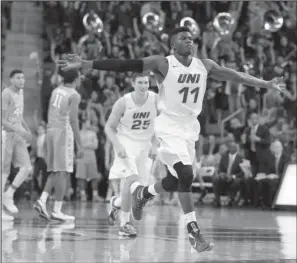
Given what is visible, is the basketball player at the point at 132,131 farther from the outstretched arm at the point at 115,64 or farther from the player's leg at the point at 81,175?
the player's leg at the point at 81,175

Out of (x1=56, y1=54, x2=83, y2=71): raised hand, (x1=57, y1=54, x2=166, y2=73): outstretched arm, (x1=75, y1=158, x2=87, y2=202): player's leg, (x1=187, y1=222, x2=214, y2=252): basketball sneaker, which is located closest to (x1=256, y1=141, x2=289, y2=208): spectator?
(x1=75, y1=158, x2=87, y2=202): player's leg

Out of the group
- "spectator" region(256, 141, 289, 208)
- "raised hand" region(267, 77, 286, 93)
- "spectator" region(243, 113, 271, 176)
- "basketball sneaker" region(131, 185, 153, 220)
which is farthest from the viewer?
"spectator" region(243, 113, 271, 176)

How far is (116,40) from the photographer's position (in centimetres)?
2281

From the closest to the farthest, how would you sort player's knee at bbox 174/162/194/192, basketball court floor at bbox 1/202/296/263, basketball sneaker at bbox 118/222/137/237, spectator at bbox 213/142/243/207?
1. basketball court floor at bbox 1/202/296/263
2. player's knee at bbox 174/162/194/192
3. basketball sneaker at bbox 118/222/137/237
4. spectator at bbox 213/142/243/207

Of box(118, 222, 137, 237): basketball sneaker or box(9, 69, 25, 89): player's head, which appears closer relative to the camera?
box(118, 222, 137, 237): basketball sneaker

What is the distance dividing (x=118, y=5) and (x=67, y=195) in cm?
647

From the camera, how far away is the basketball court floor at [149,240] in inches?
311

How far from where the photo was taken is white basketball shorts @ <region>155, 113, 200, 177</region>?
8414 mm

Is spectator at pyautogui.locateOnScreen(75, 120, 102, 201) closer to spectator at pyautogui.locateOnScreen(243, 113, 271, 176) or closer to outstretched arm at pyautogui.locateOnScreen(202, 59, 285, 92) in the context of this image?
spectator at pyautogui.locateOnScreen(243, 113, 271, 176)

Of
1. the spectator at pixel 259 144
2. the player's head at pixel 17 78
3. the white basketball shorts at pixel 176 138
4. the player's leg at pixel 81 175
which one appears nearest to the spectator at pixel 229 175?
the spectator at pixel 259 144

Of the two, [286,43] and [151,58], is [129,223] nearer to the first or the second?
[151,58]

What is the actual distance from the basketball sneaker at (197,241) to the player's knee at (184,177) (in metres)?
0.38

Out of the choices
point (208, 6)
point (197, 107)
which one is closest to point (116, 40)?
point (208, 6)

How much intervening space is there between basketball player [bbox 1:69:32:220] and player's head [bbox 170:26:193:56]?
14.1 ft
